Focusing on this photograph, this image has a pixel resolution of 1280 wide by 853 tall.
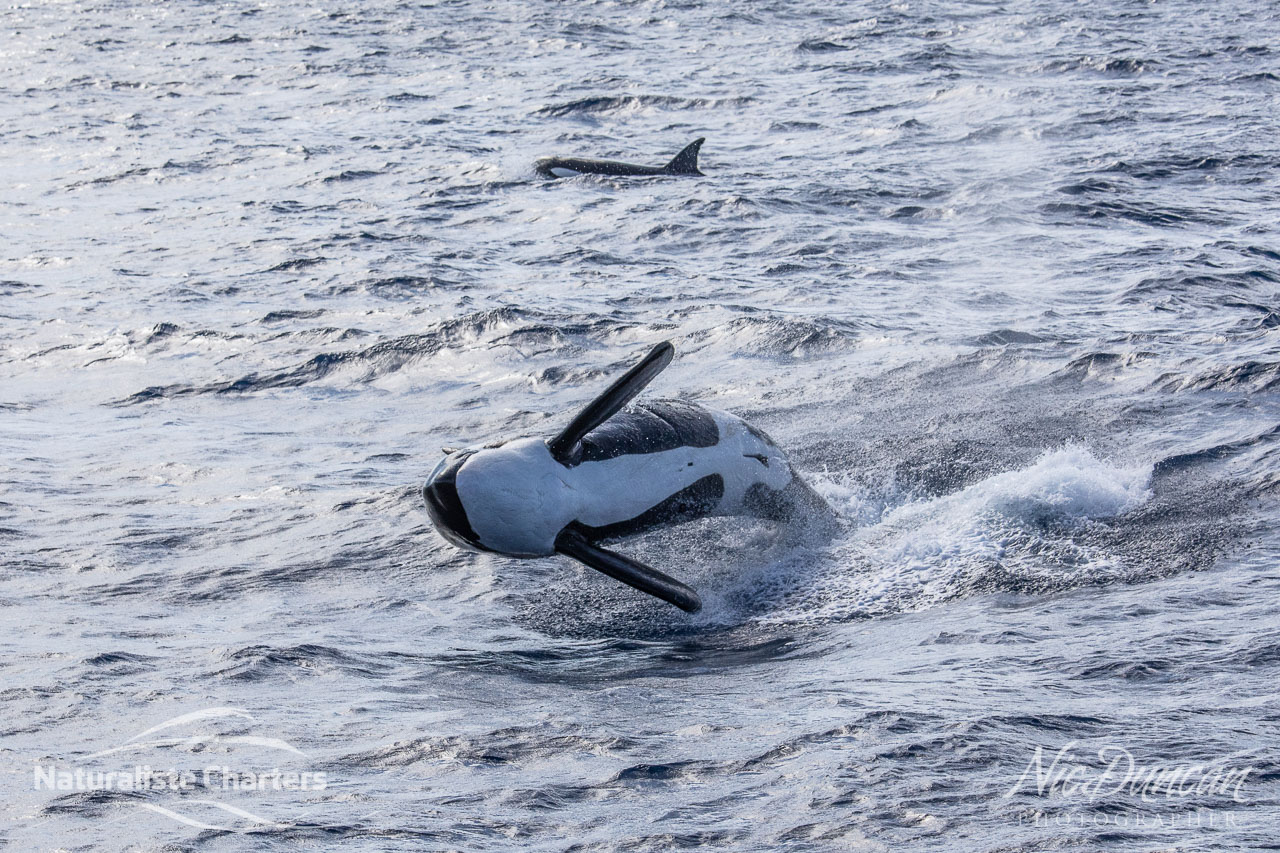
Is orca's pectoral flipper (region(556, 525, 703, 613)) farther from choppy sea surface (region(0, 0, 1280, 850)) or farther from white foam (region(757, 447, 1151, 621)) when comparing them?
white foam (region(757, 447, 1151, 621))

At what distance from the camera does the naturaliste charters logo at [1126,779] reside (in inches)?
190

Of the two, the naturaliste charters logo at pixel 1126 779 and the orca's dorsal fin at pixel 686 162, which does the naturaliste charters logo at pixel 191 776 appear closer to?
the naturaliste charters logo at pixel 1126 779

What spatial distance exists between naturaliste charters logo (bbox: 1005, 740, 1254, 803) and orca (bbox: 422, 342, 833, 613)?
95.2 inches

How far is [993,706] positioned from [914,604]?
6.09 feet

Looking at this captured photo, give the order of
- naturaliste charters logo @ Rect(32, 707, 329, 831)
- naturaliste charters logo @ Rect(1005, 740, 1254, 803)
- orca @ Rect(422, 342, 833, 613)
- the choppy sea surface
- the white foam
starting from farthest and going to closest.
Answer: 1. the white foam
2. orca @ Rect(422, 342, 833, 613)
3. the choppy sea surface
4. naturaliste charters logo @ Rect(32, 707, 329, 831)
5. naturaliste charters logo @ Rect(1005, 740, 1254, 803)

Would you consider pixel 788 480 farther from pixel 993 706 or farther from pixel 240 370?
pixel 240 370

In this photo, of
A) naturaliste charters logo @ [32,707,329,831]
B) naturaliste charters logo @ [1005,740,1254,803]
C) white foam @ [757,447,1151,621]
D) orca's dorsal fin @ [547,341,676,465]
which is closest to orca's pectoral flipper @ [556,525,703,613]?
orca's dorsal fin @ [547,341,676,465]

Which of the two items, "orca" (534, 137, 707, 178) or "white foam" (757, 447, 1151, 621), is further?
"orca" (534, 137, 707, 178)

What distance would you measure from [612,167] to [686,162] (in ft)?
3.72

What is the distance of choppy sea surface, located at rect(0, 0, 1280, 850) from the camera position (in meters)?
5.19

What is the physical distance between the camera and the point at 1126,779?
4.94 m

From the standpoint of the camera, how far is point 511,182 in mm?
20641

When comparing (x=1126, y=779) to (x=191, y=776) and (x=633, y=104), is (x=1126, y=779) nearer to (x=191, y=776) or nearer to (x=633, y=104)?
(x=191, y=776)

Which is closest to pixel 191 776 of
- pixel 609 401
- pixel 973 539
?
pixel 609 401
